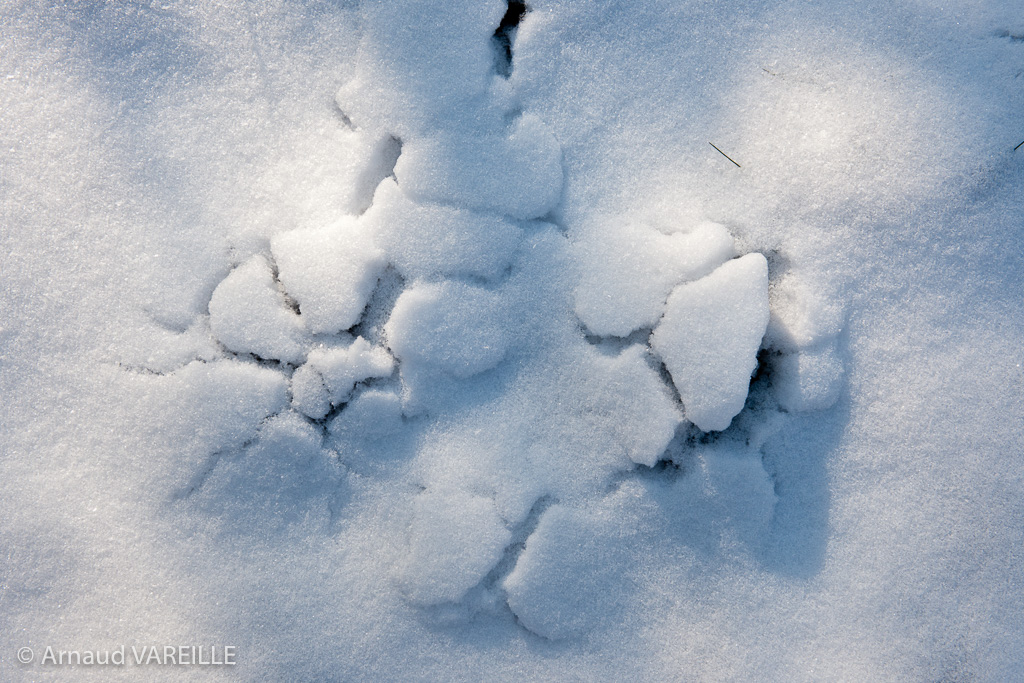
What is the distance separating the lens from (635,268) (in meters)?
0.93

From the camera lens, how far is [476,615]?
93cm

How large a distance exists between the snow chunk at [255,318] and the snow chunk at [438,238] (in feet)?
0.55

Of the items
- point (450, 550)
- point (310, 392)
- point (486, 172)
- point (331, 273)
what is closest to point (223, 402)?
point (310, 392)

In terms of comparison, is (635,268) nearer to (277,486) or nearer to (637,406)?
(637,406)

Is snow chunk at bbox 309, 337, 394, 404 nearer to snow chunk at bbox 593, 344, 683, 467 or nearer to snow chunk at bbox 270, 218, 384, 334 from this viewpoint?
snow chunk at bbox 270, 218, 384, 334

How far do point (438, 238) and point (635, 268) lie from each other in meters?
0.28

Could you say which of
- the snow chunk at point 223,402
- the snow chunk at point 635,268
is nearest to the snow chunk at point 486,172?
the snow chunk at point 635,268

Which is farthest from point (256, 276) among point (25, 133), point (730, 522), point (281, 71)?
point (730, 522)

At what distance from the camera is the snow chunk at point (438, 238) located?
0.94m

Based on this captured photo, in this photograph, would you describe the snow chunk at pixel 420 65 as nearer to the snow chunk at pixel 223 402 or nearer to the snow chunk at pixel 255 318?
the snow chunk at pixel 255 318

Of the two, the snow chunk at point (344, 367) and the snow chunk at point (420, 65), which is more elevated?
the snow chunk at point (420, 65)

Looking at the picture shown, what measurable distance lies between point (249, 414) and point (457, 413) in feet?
0.95

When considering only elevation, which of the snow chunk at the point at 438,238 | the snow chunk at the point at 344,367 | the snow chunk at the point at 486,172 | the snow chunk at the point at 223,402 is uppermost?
the snow chunk at the point at 486,172

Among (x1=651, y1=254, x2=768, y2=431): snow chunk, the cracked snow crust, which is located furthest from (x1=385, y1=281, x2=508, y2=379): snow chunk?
(x1=651, y1=254, x2=768, y2=431): snow chunk
